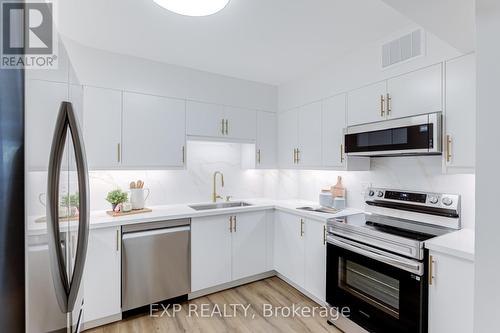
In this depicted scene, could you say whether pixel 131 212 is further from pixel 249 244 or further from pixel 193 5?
pixel 193 5

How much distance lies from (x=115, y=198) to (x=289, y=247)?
1.87 metres

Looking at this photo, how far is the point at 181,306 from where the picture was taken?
7.97 ft

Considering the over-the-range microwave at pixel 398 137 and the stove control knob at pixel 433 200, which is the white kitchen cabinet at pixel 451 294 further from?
the over-the-range microwave at pixel 398 137

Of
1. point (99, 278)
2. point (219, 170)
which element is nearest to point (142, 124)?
point (219, 170)

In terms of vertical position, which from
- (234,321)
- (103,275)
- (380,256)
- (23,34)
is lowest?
(234,321)

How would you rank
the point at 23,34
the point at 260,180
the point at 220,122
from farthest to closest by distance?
1. the point at 260,180
2. the point at 220,122
3. the point at 23,34

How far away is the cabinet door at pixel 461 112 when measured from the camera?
162cm

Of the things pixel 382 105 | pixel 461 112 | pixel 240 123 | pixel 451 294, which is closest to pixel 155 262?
pixel 240 123

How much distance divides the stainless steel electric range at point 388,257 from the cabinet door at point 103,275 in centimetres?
184

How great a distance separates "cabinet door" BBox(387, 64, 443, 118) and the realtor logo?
7.28 ft

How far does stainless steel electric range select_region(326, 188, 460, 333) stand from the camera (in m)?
1.60

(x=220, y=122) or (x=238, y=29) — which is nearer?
(x=238, y=29)

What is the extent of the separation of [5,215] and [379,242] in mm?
1983

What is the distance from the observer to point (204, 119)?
2850 millimetres
